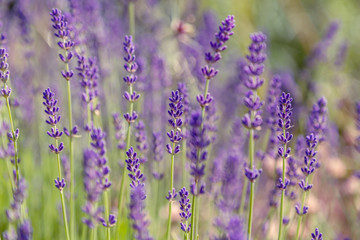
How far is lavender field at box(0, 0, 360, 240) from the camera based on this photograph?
4.00 feet

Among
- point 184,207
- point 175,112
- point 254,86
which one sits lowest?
point 184,207

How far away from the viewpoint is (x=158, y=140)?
5.06 feet

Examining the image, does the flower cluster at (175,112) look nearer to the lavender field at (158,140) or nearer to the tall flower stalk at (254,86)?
the lavender field at (158,140)

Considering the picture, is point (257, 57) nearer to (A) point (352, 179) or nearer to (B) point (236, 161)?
(B) point (236, 161)

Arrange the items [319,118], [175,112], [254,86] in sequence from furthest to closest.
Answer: [319,118], [254,86], [175,112]

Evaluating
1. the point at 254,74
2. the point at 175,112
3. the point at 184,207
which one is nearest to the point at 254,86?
the point at 254,74

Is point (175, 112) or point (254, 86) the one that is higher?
point (254, 86)

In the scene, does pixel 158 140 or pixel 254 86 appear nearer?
pixel 254 86

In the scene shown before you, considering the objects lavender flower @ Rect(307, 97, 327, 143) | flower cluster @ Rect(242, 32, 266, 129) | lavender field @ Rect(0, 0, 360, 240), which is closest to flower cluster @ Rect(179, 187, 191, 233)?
lavender field @ Rect(0, 0, 360, 240)

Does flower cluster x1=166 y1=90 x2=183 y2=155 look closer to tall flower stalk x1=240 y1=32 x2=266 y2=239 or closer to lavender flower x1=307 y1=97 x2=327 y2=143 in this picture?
tall flower stalk x1=240 y1=32 x2=266 y2=239

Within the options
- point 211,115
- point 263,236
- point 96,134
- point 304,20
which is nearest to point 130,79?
point 96,134

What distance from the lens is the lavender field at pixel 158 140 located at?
122 centimetres

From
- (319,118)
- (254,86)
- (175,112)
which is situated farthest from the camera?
(319,118)

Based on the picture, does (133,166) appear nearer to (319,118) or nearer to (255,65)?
(255,65)
